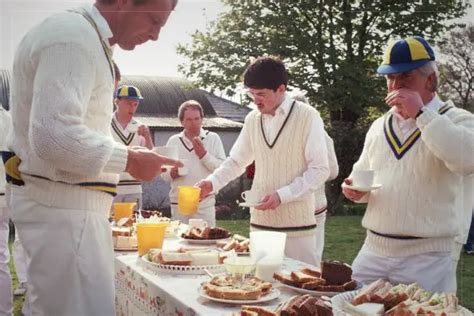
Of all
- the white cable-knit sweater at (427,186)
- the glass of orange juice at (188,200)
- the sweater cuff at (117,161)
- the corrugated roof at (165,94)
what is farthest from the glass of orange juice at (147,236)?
the corrugated roof at (165,94)

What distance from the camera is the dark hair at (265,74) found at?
2.66m

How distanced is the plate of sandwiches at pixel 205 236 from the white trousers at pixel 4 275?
153 centimetres

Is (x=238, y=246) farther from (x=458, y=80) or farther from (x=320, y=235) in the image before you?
(x=458, y=80)

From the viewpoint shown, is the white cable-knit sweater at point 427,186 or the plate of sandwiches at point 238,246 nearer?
the white cable-knit sweater at point 427,186

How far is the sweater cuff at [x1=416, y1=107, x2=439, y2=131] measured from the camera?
1.92 m

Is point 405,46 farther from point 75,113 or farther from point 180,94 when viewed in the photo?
point 180,94

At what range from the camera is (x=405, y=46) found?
2.05 metres

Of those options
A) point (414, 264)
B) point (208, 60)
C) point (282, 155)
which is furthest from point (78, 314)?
point (208, 60)

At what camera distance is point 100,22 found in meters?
1.56

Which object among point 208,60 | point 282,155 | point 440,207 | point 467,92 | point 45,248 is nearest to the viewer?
point 45,248

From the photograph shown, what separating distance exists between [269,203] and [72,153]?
120cm

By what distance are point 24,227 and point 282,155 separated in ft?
4.63

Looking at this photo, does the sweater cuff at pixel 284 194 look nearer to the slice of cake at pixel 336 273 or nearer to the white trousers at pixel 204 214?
the slice of cake at pixel 336 273

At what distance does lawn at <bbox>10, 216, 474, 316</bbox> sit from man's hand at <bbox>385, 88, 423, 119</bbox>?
9.16ft
